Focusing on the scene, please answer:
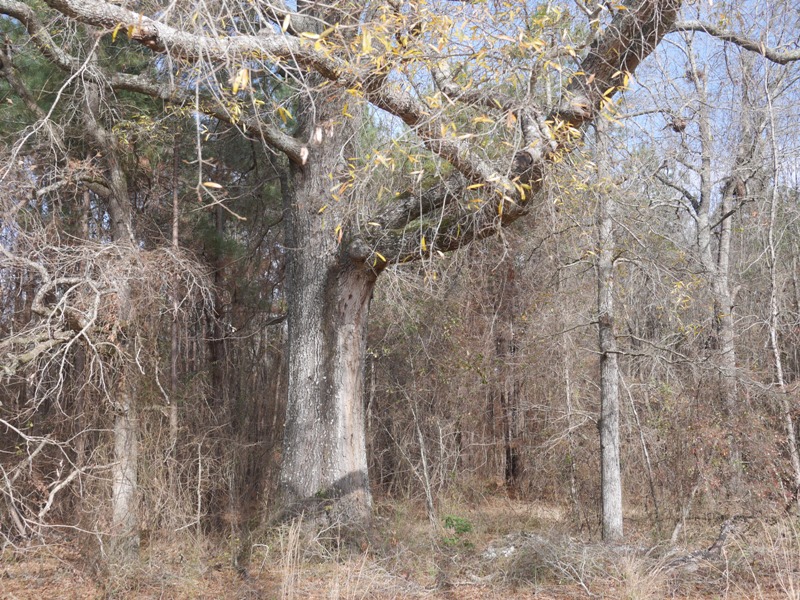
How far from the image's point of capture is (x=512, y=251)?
9.77 m

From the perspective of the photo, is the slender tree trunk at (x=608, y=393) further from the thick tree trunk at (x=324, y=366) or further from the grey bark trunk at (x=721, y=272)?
the thick tree trunk at (x=324, y=366)

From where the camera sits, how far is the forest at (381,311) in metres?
5.21

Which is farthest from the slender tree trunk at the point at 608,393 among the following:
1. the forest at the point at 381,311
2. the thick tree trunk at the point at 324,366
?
the thick tree trunk at the point at 324,366

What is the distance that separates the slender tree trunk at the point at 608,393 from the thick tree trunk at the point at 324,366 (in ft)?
8.29

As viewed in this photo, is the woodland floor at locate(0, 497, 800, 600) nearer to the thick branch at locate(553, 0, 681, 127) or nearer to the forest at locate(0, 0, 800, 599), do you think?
the forest at locate(0, 0, 800, 599)

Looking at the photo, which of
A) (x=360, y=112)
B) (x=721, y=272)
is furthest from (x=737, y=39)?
(x=721, y=272)

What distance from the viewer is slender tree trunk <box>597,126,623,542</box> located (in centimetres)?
733

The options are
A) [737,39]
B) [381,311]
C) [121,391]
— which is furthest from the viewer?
[381,311]

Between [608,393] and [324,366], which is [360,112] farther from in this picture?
[608,393]

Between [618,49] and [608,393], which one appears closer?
[618,49]

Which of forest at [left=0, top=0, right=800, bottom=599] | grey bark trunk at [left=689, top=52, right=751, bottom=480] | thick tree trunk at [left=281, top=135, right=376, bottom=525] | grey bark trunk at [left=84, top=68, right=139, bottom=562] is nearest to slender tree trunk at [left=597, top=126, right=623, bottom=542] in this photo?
forest at [left=0, top=0, right=800, bottom=599]

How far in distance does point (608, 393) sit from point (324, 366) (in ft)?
10.2

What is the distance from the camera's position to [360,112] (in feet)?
21.9

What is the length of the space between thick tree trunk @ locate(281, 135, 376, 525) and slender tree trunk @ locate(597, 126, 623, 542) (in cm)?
253
